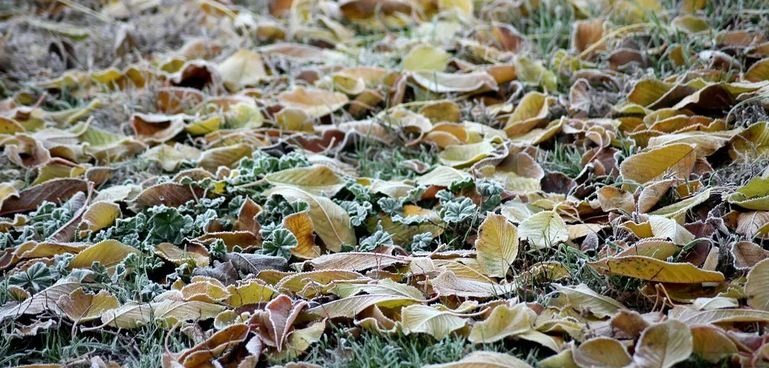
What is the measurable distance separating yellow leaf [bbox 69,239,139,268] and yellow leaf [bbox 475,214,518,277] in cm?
89

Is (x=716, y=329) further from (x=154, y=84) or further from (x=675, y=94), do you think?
(x=154, y=84)

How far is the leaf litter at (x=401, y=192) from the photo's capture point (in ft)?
6.20

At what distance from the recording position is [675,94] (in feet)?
9.07

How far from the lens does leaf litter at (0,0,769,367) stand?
74.4 inches

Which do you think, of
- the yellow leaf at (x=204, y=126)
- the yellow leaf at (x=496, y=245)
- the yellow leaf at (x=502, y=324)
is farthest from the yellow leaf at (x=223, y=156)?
the yellow leaf at (x=502, y=324)

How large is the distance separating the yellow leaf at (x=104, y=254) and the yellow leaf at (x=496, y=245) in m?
0.89

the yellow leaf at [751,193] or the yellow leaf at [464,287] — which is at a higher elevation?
the yellow leaf at [751,193]

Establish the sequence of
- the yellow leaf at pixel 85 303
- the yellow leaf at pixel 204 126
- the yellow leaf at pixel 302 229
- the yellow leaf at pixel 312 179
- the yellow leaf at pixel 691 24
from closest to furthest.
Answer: the yellow leaf at pixel 85 303
the yellow leaf at pixel 302 229
the yellow leaf at pixel 312 179
the yellow leaf at pixel 204 126
the yellow leaf at pixel 691 24

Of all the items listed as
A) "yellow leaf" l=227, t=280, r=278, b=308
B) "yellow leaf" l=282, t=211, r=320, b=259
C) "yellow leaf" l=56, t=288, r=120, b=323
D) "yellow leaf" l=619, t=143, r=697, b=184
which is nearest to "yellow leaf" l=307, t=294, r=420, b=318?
"yellow leaf" l=227, t=280, r=278, b=308

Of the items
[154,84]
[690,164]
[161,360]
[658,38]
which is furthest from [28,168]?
[658,38]

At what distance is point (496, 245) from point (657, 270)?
40 cm

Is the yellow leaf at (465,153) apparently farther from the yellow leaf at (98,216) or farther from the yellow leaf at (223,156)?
the yellow leaf at (98,216)

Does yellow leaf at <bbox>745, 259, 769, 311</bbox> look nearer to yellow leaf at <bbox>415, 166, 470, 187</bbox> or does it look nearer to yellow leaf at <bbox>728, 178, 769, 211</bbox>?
yellow leaf at <bbox>728, 178, 769, 211</bbox>

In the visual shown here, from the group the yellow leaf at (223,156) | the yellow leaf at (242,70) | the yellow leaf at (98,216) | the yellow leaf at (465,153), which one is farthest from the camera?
the yellow leaf at (242,70)
